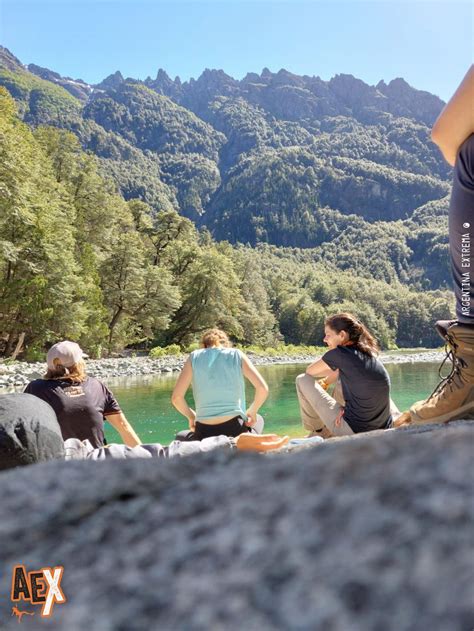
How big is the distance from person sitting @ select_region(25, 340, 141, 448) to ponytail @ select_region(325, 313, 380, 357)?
1.85 meters

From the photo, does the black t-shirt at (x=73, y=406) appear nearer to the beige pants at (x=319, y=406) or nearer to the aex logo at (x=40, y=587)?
the beige pants at (x=319, y=406)

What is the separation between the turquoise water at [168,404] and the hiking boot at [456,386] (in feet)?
26.1

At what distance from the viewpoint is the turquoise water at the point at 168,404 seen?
11331 millimetres

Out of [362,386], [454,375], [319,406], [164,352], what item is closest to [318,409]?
[319,406]

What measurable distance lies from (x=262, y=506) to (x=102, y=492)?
0.25 m

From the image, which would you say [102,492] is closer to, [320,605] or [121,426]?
[320,605]

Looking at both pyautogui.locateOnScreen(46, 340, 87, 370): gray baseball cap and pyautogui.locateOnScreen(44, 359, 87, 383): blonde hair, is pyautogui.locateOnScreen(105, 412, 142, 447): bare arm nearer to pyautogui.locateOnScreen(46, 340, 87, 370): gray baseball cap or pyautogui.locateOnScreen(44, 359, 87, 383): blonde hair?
pyautogui.locateOnScreen(44, 359, 87, 383): blonde hair

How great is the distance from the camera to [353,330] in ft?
13.6

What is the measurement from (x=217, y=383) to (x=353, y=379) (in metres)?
1.09

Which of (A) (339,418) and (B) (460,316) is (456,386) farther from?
(A) (339,418)

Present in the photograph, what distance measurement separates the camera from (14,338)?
2808 cm

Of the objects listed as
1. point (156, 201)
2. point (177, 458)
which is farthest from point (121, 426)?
point (156, 201)

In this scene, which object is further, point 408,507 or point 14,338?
point 14,338

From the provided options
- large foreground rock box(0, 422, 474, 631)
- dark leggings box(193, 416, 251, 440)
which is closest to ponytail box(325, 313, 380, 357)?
dark leggings box(193, 416, 251, 440)
